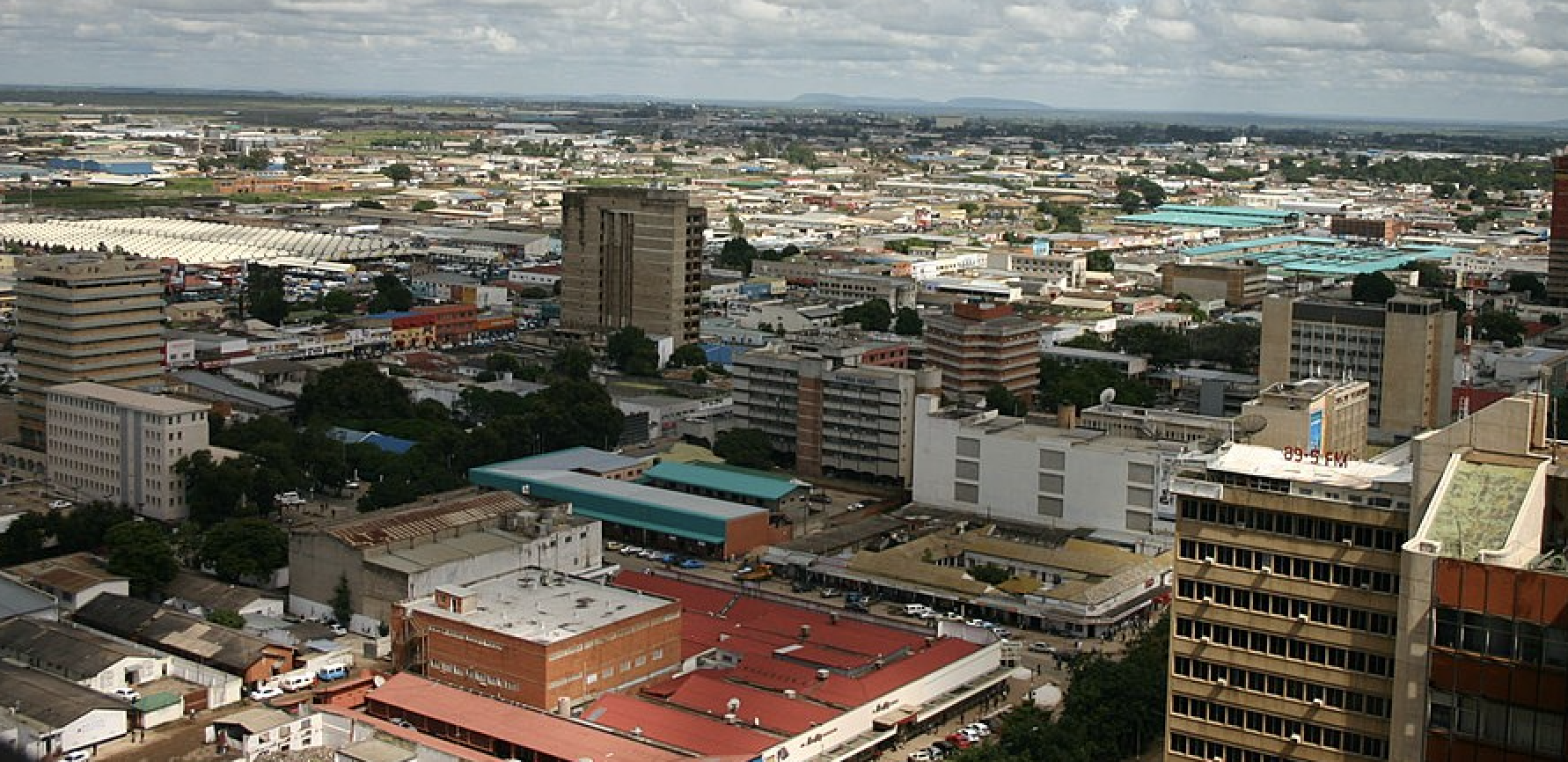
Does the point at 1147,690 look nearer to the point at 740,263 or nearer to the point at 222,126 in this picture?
the point at 740,263

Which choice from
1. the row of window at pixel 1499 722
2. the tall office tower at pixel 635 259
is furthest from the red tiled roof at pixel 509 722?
the tall office tower at pixel 635 259

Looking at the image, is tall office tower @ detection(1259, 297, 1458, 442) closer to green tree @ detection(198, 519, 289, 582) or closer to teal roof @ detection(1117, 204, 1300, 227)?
green tree @ detection(198, 519, 289, 582)

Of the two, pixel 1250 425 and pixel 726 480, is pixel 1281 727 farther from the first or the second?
pixel 726 480

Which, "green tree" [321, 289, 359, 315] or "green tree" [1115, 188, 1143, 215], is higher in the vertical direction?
"green tree" [1115, 188, 1143, 215]

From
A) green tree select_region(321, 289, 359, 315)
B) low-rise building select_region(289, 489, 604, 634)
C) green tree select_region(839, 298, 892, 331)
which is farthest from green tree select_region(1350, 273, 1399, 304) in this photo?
low-rise building select_region(289, 489, 604, 634)

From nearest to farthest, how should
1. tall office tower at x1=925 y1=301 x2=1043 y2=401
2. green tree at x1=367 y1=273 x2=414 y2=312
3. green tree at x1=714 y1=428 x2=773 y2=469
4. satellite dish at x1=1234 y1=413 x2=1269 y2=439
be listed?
satellite dish at x1=1234 y1=413 x2=1269 y2=439 < green tree at x1=714 y1=428 x2=773 y2=469 < tall office tower at x1=925 y1=301 x2=1043 y2=401 < green tree at x1=367 y1=273 x2=414 y2=312

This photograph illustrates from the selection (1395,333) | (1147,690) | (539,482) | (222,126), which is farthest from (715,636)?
(222,126)

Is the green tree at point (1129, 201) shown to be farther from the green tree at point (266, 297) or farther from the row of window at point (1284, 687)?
the row of window at point (1284, 687)
